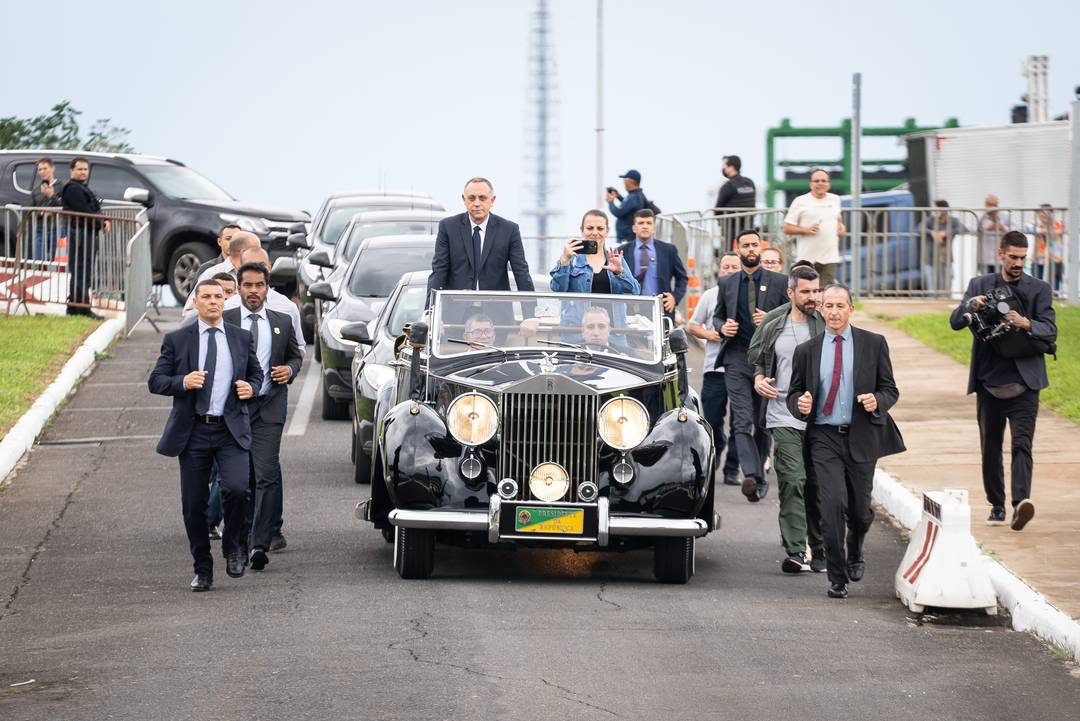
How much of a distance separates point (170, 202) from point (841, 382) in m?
16.9

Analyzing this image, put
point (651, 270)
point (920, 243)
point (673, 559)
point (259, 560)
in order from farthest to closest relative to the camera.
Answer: point (920, 243) < point (651, 270) < point (259, 560) < point (673, 559)

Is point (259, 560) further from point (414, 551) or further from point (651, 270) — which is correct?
point (651, 270)

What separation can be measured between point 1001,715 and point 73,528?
689cm

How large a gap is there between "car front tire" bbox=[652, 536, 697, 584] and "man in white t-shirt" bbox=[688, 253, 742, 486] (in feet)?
10.3

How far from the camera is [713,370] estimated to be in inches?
569

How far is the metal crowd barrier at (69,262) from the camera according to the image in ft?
78.4

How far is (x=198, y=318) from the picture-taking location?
11.0m

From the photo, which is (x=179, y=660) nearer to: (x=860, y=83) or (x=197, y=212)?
(x=860, y=83)

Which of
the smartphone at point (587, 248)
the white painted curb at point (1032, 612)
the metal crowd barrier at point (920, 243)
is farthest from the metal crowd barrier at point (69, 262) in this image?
the white painted curb at point (1032, 612)

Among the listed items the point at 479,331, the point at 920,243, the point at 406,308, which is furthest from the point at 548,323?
the point at 920,243

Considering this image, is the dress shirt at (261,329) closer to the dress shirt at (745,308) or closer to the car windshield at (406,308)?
the car windshield at (406,308)

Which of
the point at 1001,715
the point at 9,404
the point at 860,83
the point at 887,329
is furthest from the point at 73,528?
the point at 887,329

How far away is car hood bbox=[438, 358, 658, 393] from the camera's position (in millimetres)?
10773

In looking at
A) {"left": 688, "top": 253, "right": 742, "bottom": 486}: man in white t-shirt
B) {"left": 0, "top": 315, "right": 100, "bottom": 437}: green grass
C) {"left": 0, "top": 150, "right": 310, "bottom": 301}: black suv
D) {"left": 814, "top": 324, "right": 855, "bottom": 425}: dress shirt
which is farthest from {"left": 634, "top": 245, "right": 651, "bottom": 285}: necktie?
{"left": 0, "top": 150, "right": 310, "bottom": 301}: black suv
